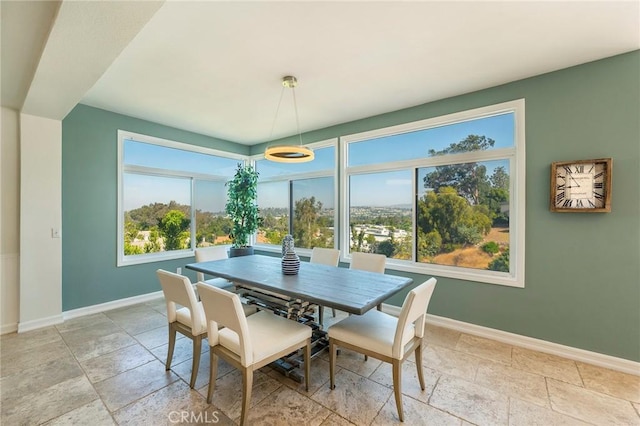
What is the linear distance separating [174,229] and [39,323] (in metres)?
1.96

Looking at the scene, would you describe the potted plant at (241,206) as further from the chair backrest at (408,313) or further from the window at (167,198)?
the chair backrest at (408,313)

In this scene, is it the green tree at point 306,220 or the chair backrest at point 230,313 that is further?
the green tree at point 306,220

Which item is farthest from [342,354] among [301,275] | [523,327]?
[523,327]

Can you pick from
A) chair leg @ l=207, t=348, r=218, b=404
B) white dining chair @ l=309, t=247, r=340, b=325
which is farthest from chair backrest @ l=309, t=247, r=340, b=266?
chair leg @ l=207, t=348, r=218, b=404

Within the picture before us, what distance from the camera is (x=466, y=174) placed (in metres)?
3.25

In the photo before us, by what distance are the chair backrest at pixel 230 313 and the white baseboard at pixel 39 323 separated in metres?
2.89

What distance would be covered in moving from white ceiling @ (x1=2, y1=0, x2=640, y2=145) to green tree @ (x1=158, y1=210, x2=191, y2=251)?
75.1 inches

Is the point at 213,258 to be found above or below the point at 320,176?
below

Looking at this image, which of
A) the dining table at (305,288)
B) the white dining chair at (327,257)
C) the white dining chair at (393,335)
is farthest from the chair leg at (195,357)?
the white dining chair at (327,257)

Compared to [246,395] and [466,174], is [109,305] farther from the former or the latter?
[466,174]

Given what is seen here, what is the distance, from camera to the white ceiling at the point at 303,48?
1.83m

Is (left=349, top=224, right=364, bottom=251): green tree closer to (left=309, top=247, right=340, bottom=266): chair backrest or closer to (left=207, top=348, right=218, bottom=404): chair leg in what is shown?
(left=309, top=247, right=340, bottom=266): chair backrest

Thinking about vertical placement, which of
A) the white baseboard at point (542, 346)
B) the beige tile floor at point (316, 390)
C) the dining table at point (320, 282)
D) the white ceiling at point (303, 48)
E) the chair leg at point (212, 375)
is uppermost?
the white ceiling at point (303, 48)

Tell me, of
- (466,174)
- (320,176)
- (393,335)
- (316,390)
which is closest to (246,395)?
(316,390)
